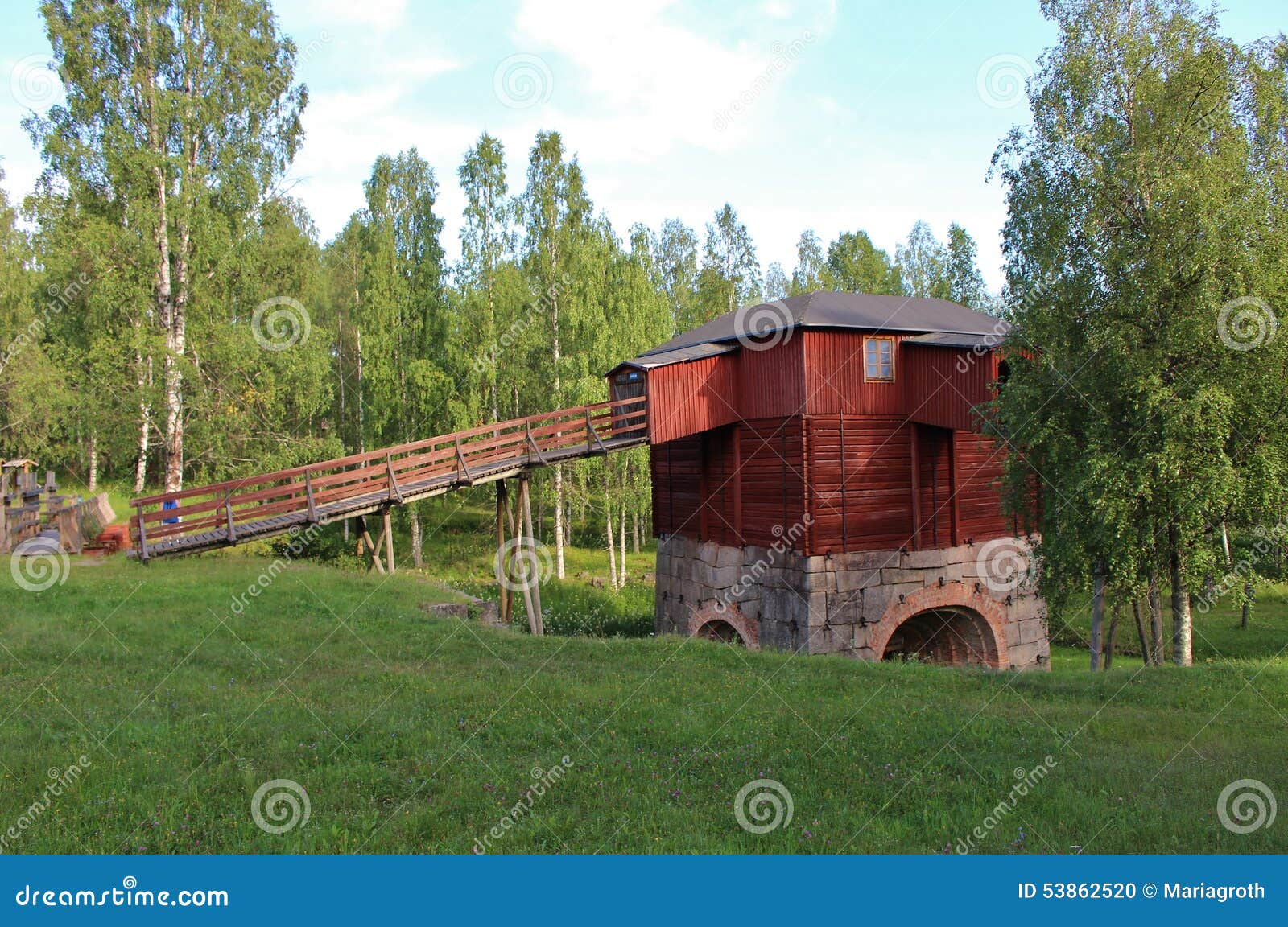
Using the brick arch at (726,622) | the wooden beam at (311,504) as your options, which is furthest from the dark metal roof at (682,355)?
the wooden beam at (311,504)

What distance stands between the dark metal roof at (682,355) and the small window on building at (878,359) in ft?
10.7

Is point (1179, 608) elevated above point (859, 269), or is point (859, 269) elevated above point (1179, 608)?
point (859, 269)

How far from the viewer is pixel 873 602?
1933 cm

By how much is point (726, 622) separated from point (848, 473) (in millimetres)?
5467

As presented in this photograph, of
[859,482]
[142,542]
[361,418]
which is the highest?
[361,418]

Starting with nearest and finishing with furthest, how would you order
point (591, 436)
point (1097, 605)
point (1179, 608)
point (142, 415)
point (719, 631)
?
point (1179, 608) → point (1097, 605) → point (591, 436) → point (142, 415) → point (719, 631)

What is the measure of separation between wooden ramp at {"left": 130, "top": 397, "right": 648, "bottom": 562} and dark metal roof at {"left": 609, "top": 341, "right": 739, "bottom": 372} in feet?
3.01

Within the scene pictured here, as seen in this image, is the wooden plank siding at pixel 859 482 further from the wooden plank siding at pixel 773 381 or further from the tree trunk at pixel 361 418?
the tree trunk at pixel 361 418

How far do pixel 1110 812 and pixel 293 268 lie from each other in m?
24.6

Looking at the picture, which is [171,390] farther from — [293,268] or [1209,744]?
[1209,744]

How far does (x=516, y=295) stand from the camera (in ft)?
96.2

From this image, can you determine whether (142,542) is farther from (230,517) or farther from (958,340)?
(958,340)

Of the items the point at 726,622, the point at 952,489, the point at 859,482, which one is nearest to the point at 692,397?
the point at 859,482

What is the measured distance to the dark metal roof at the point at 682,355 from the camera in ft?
63.7
